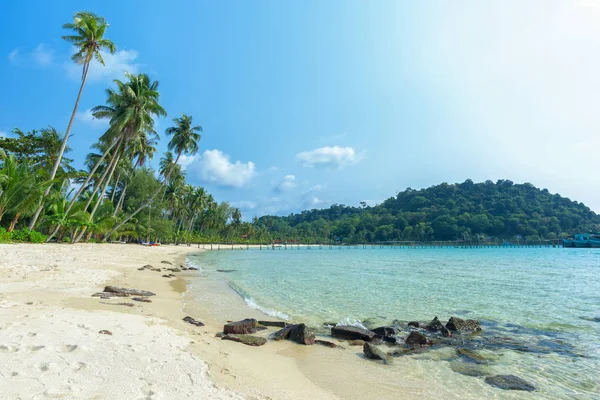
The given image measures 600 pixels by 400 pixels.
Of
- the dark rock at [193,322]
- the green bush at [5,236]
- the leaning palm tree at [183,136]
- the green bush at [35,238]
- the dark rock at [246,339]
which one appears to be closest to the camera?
the dark rock at [246,339]

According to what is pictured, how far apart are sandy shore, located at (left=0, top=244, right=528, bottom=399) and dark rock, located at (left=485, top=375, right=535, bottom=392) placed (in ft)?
1.59

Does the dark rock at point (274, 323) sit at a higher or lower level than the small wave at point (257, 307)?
higher

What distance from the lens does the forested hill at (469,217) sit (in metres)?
133

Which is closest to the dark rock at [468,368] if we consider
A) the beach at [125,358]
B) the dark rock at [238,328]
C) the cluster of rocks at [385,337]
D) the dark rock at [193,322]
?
the cluster of rocks at [385,337]

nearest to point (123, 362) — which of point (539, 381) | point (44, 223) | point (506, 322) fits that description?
point (539, 381)

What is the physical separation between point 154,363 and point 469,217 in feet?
522

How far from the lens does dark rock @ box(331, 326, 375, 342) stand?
8055 millimetres

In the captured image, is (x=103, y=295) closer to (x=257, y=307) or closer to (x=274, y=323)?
(x=257, y=307)

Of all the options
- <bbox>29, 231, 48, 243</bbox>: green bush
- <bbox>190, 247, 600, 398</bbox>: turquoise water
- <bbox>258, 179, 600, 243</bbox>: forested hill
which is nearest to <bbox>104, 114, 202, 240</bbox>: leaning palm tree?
<bbox>29, 231, 48, 243</bbox>: green bush

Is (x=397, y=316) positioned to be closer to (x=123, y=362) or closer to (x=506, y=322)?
(x=506, y=322)

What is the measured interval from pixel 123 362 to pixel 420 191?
194 meters

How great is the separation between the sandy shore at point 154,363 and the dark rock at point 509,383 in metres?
0.48

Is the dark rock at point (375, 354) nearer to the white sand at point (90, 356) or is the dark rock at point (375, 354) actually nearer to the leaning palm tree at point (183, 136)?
the white sand at point (90, 356)

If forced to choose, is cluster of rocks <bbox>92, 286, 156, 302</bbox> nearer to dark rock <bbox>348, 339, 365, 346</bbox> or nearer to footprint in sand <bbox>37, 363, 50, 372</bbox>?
footprint in sand <bbox>37, 363, 50, 372</bbox>
